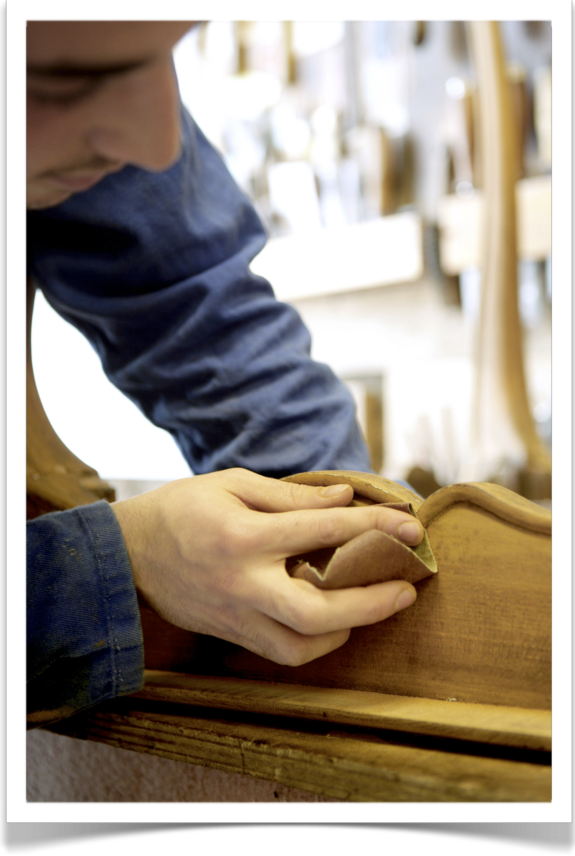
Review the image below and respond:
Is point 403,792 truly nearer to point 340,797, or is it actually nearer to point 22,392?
point 340,797

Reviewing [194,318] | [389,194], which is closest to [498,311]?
[389,194]

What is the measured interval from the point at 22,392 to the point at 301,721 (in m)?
0.19

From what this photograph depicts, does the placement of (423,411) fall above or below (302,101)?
below

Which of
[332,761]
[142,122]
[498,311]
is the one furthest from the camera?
[498,311]

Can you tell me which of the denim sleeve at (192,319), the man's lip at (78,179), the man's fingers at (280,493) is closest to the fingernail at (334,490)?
the man's fingers at (280,493)

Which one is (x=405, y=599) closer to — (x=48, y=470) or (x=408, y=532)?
(x=408, y=532)

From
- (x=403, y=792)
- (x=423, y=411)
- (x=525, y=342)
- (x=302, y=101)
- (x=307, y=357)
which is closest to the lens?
(x=403, y=792)

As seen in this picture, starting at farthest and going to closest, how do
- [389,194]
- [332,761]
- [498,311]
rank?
1. [389,194]
2. [498,311]
3. [332,761]

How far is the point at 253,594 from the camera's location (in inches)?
9.7

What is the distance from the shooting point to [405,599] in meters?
0.24

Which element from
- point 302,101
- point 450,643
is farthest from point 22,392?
point 302,101

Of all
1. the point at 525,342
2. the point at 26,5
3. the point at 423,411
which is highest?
the point at 26,5

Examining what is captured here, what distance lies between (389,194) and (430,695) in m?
0.90

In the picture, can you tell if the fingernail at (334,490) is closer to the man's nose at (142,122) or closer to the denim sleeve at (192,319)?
the denim sleeve at (192,319)
